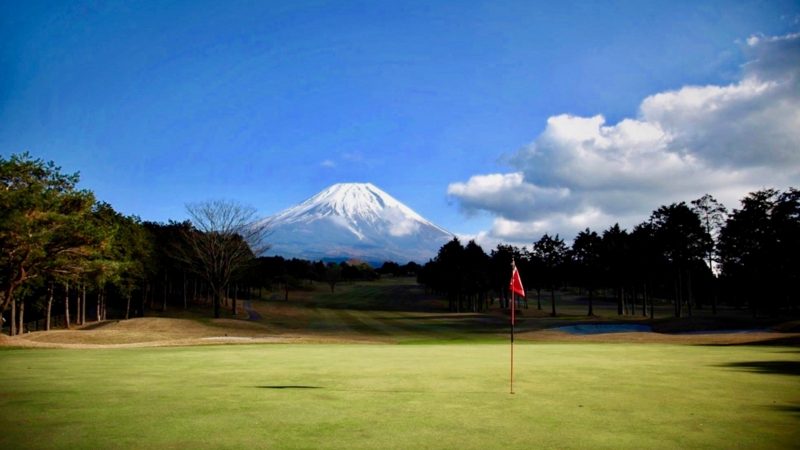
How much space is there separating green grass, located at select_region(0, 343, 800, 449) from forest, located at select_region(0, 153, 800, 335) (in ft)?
70.2

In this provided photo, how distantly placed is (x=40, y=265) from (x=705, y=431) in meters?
41.3

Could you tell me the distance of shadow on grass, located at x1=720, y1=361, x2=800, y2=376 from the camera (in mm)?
16645

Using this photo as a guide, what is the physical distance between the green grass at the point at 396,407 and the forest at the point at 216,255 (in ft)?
70.2

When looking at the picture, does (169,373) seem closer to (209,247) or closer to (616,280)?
(209,247)

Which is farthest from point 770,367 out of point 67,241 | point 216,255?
point 216,255

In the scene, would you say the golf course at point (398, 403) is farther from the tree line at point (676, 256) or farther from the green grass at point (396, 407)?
the tree line at point (676, 256)

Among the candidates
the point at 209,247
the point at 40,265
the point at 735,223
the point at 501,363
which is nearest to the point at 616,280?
the point at 735,223

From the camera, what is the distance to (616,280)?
81.3 metres

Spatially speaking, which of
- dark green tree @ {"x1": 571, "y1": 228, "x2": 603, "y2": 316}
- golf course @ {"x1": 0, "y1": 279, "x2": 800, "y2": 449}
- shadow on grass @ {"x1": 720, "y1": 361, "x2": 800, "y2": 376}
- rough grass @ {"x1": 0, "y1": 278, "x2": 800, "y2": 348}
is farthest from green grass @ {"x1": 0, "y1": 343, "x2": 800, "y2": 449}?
dark green tree @ {"x1": 571, "y1": 228, "x2": 603, "y2": 316}

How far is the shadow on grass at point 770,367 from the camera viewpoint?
16.6 metres

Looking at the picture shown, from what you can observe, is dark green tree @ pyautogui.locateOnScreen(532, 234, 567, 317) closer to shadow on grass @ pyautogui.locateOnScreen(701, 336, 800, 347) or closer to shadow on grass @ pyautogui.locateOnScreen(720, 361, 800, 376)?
shadow on grass @ pyautogui.locateOnScreen(701, 336, 800, 347)

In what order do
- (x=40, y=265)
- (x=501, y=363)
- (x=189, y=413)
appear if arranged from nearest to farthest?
(x=189, y=413), (x=501, y=363), (x=40, y=265)

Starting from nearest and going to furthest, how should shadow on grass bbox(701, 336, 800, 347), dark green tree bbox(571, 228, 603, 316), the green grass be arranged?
the green grass < shadow on grass bbox(701, 336, 800, 347) < dark green tree bbox(571, 228, 603, 316)

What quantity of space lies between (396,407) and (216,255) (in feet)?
181
